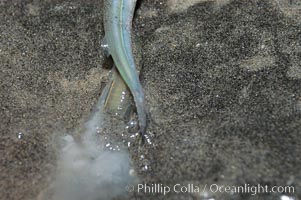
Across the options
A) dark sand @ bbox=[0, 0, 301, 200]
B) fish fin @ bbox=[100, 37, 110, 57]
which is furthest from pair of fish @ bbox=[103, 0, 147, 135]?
Result: dark sand @ bbox=[0, 0, 301, 200]

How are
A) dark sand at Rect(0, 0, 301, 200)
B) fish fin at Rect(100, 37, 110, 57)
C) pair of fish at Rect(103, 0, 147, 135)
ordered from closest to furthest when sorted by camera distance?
dark sand at Rect(0, 0, 301, 200)
pair of fish at Rect(103, 0, 147, 135)
fish fin at Rect(100, 37, 110, 57)

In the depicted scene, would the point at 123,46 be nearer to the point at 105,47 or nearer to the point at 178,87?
the point at 105,47

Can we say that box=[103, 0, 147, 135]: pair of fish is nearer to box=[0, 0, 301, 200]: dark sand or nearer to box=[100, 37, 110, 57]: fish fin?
box=[100, 37, 110, 57]: fish fin

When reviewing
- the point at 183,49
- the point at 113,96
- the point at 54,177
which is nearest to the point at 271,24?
the point at 183,49

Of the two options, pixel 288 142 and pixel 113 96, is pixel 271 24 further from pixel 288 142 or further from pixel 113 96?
pixel 113 96

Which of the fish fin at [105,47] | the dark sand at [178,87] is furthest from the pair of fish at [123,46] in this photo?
the dark sand at [178,87]
